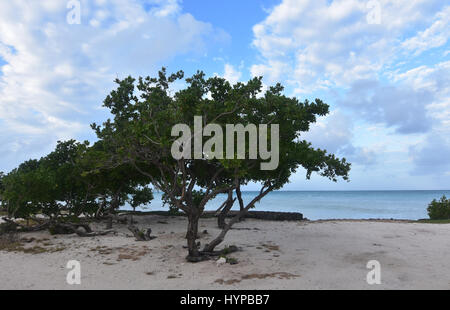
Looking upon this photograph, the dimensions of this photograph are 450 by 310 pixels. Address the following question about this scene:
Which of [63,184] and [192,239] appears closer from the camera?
[192,239]

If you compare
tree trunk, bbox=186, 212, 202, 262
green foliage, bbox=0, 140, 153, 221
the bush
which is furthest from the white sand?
the bush

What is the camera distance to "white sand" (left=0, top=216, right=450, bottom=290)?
807 cm

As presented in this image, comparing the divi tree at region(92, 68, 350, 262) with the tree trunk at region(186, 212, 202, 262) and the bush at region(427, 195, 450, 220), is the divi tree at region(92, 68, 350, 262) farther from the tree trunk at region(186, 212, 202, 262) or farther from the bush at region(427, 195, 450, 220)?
the bush at region(427, 195, 450, 220)

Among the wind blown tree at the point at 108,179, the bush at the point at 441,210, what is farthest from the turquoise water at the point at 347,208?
the bush at the point at 441,210

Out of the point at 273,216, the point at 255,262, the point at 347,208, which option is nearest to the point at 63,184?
the point at 255,262

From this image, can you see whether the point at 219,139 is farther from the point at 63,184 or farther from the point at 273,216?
the point at 273,216

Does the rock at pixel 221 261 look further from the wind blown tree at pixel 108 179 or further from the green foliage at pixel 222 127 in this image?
the wind blown tree at pixel 108 179

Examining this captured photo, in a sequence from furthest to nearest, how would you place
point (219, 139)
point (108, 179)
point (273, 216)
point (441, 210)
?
1. point (441, 210)
2. point (273, 216)
3. point (108, 179)
4. point (219, 139)

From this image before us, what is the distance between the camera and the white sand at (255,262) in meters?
8.07

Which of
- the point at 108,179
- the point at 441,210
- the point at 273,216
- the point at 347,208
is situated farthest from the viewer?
the point at 347,208

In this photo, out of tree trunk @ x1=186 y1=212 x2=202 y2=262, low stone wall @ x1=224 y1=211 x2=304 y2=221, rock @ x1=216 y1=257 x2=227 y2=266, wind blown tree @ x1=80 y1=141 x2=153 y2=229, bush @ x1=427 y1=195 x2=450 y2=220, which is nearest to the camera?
rock @ x1=216 y1=257 x2=227 y2=266

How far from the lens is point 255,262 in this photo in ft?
33.4

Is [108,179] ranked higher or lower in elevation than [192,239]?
higher
